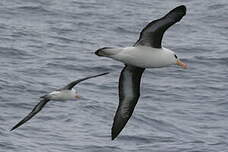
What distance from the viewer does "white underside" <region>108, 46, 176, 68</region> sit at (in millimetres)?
11570

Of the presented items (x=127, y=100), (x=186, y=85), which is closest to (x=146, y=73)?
(x=186, y=85)

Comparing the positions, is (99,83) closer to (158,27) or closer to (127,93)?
(127,93)

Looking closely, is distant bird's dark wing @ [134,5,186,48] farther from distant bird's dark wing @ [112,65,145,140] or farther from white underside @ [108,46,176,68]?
distant bird's dark wing @ [112,65,145,140]

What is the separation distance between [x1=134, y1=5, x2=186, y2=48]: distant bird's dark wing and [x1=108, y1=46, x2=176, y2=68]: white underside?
9 centimetres

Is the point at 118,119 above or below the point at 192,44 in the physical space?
above

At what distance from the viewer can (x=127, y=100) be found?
43.8 ft

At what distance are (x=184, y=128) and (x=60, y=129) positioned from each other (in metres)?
2.86

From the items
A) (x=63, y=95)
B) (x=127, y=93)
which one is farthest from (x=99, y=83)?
(x=127, y=93)

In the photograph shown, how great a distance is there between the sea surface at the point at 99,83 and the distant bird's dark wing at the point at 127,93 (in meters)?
2.89

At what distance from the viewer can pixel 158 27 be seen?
11.2m

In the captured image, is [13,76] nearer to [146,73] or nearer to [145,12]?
[146,73]

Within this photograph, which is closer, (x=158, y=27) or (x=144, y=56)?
(x=158, y=27)

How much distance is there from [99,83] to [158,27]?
30.4ft

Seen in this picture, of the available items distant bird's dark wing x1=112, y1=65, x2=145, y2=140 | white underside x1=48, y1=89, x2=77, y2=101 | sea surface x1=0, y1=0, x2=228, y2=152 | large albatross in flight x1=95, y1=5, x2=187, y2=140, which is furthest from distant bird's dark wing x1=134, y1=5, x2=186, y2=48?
sea surface x1=0, y1=0, x2=228, y2=152
